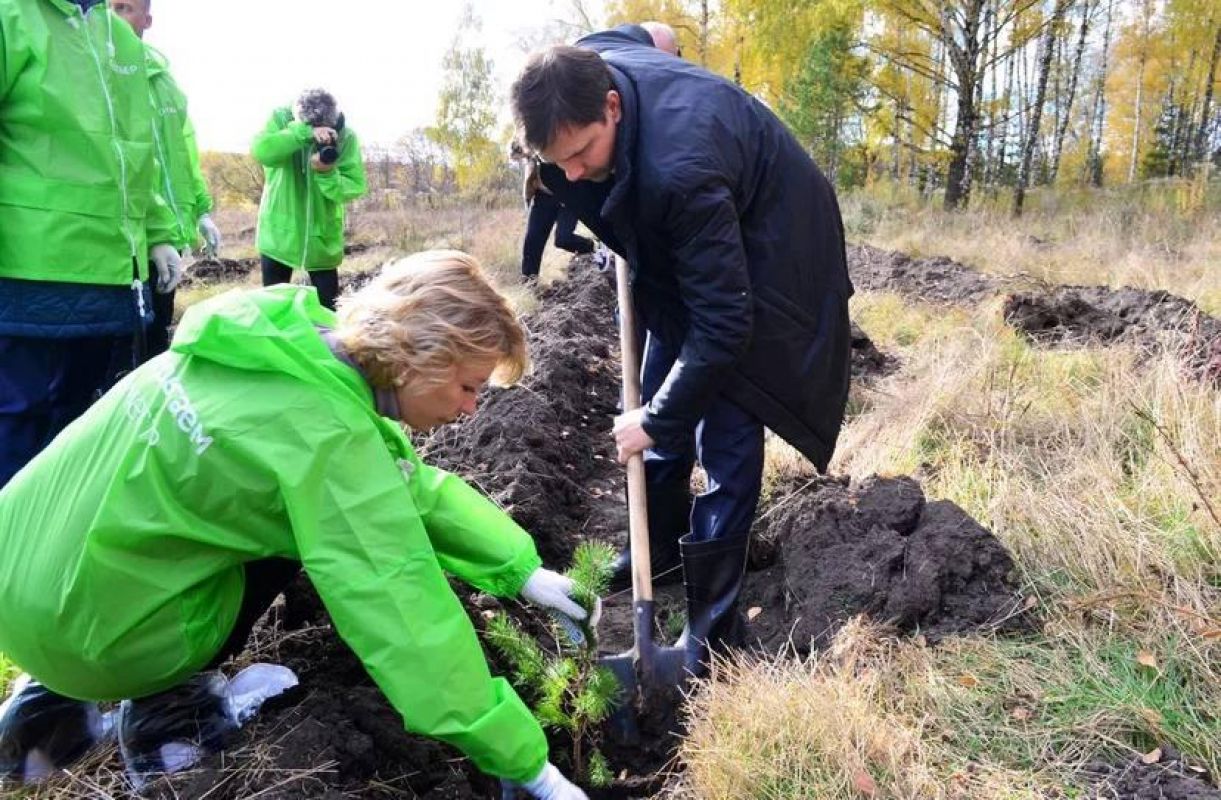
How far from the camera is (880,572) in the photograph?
262cm

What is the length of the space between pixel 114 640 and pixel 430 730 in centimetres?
68

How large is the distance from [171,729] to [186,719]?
4 centimetres

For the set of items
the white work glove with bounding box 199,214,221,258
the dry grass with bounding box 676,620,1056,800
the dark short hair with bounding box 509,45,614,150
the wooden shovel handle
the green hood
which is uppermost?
the dark short hair with bounding box 509,45,614,150

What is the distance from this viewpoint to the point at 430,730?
1595mm

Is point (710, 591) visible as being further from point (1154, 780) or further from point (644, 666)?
point (1154, 780)

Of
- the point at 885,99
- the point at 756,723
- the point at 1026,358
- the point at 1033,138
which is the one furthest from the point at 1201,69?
the point at 756,723

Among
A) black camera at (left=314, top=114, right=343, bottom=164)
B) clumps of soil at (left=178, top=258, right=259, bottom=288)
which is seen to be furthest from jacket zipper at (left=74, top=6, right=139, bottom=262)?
clumps of soil at (left=178, top=258, right=259, bottom=288)

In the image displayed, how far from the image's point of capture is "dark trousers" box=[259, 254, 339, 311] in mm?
5512

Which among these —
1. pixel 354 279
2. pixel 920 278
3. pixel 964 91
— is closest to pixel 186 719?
pixel 920 278

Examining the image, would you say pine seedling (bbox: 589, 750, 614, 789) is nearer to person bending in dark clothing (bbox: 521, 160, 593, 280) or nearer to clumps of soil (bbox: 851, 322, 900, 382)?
clumps of soil (bbox: 851, 322, 900, 382)

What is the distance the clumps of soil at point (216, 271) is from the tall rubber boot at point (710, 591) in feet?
37.4

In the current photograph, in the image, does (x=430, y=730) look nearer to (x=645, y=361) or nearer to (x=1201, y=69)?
(x=645, y=361)

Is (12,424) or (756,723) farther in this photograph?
(12,424)

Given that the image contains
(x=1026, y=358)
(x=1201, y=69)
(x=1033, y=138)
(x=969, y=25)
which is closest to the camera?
(x=1026, y=358)
